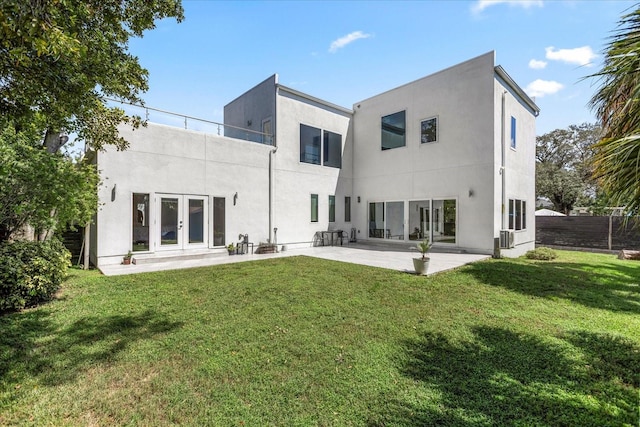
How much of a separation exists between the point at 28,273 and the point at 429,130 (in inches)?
550

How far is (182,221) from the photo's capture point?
10.8 metres

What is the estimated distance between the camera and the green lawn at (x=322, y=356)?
111 inches

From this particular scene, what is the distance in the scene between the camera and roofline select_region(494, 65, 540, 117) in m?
11.9

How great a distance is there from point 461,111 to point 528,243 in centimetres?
757

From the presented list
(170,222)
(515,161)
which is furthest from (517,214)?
(170,222)

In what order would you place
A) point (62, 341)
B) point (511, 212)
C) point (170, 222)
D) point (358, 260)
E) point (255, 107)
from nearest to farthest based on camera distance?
point (62, 341) < point (358, 260) < point (170, 222) < point (511, 212) < point (255, 107)

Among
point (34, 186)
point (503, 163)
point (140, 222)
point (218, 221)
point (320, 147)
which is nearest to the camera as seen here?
point (34, 186)

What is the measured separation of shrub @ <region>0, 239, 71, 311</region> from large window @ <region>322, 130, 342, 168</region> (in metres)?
11.4

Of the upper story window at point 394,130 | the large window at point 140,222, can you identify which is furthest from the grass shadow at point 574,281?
the large window at point 140,222

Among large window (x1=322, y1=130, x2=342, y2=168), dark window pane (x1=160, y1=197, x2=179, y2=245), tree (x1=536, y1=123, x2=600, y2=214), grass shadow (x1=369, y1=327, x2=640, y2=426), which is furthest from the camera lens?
tree (x1=536, y1=123, x2=600, y2=214)

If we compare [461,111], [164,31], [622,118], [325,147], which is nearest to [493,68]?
[461,111]

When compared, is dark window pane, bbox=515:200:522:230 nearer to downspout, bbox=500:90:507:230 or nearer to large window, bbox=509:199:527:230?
large window, bbox=509:199:527:230

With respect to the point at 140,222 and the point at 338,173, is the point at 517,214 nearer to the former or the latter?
the point at 338,173

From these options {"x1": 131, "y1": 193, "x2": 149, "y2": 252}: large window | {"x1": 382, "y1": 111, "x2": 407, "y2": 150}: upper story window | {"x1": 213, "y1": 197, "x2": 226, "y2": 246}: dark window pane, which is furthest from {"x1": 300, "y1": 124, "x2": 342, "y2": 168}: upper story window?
{"x1": 131, "y1": 193, "x2": 149, "y2": 252}: large window
